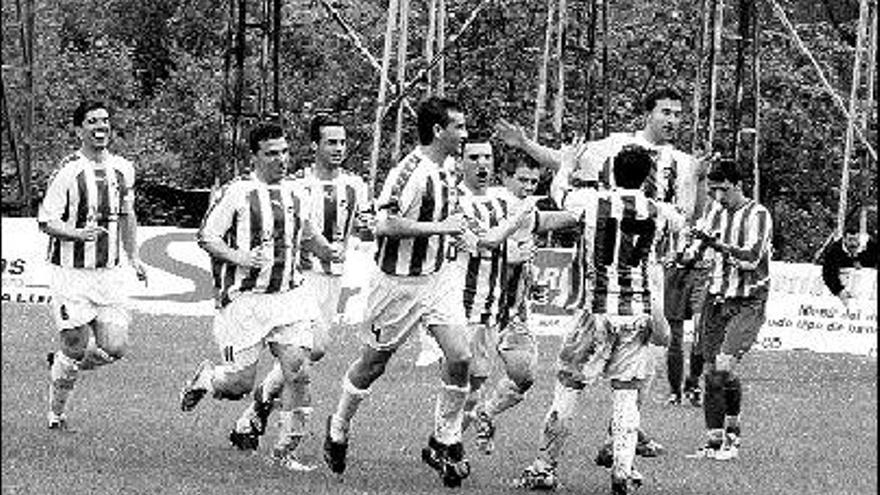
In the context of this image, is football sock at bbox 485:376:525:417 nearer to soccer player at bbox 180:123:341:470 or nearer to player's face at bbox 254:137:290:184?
soccer player at bbox 180:123:341:470

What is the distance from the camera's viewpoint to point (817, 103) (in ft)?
149

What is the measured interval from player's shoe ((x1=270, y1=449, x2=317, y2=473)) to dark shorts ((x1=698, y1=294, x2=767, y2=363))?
3.71 metres

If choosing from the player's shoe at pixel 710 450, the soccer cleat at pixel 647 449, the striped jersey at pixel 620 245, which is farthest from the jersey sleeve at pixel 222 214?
the player's shoe at pixel 710 450

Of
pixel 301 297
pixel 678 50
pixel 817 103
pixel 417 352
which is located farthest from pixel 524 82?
pixel 301 297

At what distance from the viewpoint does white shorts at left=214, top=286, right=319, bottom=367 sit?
41.1 feet

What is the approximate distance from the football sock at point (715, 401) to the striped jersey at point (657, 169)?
1.36 meters

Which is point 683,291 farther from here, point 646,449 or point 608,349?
point 608,349

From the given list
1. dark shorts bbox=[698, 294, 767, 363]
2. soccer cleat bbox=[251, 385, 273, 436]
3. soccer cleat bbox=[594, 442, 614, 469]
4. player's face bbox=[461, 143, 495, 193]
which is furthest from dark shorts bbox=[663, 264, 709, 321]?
soccer cleat bbox=[251, 385, 273, 436]

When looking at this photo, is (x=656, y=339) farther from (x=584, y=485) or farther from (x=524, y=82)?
(x=524, y=82)

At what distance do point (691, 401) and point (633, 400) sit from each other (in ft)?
24.6

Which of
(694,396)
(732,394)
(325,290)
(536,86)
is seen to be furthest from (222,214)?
(536,86)

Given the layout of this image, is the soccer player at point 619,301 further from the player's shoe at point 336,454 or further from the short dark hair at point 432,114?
the player's shoe at point 336,454

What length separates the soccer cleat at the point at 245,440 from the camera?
13555mm

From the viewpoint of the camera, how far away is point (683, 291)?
773 inches
